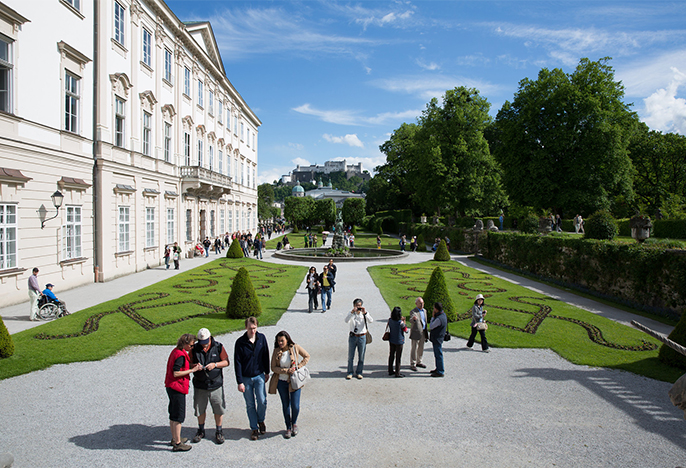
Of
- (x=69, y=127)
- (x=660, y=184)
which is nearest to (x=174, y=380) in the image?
(x=69, y=127)

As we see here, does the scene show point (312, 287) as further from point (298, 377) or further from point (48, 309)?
point (298, 377)

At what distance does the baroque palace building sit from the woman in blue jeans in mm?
12119

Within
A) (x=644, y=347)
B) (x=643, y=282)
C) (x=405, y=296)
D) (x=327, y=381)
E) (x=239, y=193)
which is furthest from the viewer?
(x=239, y=193)

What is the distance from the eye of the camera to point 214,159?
36.0 meters

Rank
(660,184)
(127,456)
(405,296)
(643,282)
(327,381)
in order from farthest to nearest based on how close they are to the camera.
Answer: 1. (660,184)
2. (405,296)
3. (643,282)
4. (327,381)
5. (127,456)

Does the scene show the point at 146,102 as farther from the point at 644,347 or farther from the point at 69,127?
the point at 644,347

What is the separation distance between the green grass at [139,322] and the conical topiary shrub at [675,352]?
954 centimetres

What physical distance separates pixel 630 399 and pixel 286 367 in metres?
5.96

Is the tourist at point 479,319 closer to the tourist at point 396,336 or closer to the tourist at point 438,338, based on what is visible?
the tourist at point 438,338

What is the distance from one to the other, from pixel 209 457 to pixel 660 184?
50.0 m

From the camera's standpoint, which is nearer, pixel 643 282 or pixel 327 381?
pixel 327 381

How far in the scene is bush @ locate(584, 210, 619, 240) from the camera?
1788 cm

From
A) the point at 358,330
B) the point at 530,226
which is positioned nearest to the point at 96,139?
the point at 358,330

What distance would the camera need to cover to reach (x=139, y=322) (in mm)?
12000
